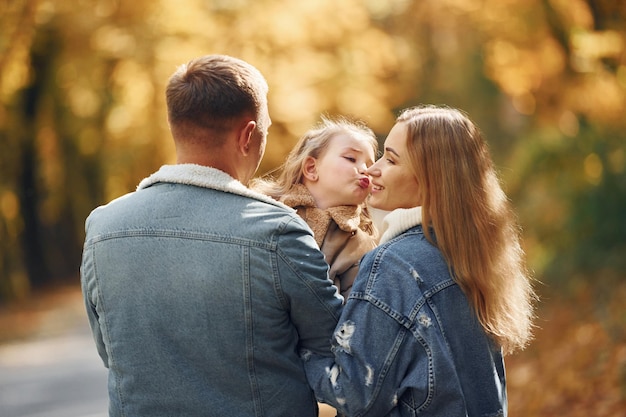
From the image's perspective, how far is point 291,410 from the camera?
2.61m

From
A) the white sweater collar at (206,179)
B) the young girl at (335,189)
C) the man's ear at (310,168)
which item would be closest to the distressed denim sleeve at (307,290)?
the white sweater collar at (206,179)

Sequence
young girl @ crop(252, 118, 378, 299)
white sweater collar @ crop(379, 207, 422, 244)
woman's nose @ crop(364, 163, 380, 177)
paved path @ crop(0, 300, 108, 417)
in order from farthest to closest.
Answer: paved path @ crop(0, 300, 108, 417), young girl @ crop(252, 118, 378, 299), woman's nose @ crop(364, 163, 380, 177), white sweater collar @ crop(379, 207, 422, 244)

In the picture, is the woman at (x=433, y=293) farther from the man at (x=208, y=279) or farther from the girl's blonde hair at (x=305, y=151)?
the girl's blonde hair at (x=305, y=151)

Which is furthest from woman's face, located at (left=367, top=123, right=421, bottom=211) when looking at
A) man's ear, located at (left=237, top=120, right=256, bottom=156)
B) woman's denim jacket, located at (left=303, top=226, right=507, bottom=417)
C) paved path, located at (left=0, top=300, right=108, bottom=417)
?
paved path, located at (left=0, top=300, right=108, bottom=417)

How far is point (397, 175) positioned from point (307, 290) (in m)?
0.54

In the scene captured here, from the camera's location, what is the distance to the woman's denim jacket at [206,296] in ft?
8.27

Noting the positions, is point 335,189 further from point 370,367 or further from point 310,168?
point 370,367

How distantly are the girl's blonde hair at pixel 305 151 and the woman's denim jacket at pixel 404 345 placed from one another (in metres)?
0.79

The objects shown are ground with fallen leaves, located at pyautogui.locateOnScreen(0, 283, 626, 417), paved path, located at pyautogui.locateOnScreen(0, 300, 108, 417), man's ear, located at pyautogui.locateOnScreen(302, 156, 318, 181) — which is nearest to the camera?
man's ear, located at pyautogui.locateOnScreen(302, 156, 318, 181)

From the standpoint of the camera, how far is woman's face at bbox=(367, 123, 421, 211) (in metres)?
2.82

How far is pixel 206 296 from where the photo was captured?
252 cm

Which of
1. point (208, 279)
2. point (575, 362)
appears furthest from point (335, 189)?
point (575, 362)

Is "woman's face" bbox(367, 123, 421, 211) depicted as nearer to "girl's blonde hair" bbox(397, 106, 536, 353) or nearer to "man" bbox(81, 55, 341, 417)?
"girl's blonde hair" bbox(397, 106, 536, 353)

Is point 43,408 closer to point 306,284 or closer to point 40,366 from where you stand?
point 40,366
